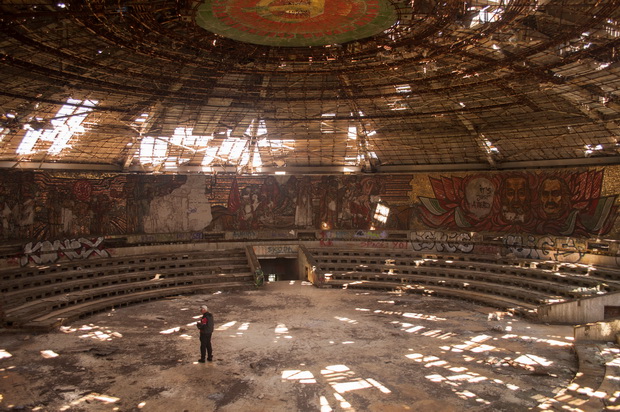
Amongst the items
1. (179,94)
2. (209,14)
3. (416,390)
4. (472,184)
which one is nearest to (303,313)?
(416,390)

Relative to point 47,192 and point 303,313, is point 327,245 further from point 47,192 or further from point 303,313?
point 47,192

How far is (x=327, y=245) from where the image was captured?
36.8 m

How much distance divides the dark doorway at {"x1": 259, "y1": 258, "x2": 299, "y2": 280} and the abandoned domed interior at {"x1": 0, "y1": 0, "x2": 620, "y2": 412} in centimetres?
17

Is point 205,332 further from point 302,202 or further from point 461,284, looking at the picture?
point 302,202

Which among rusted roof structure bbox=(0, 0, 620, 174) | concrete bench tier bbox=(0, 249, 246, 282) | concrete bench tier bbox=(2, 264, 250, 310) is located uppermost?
rusted roof structure bbox=(0, 0, 620, 174)

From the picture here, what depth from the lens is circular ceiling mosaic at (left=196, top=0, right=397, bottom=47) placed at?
49.6ft

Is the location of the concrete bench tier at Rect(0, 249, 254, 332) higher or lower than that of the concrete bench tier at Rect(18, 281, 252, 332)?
higher

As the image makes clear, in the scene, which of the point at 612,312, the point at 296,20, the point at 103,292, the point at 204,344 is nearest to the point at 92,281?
the point at 103,292

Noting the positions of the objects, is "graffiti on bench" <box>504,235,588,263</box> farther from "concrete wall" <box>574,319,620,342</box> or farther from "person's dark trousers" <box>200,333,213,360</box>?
"person's dark trousers" <box>200,333,213,360</box>

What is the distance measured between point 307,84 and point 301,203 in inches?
495

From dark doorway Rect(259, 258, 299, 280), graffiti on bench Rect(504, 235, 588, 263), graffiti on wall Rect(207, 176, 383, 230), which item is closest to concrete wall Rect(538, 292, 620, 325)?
graffiti on bench Rect(504, 235, 588, 263)

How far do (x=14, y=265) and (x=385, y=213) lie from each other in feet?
76.4

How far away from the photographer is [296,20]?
53.4 feet

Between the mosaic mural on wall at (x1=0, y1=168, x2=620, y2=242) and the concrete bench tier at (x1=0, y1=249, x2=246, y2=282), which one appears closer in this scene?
the concrete bench tier at (x1=0, y1=249, x2=246, y2=282)
